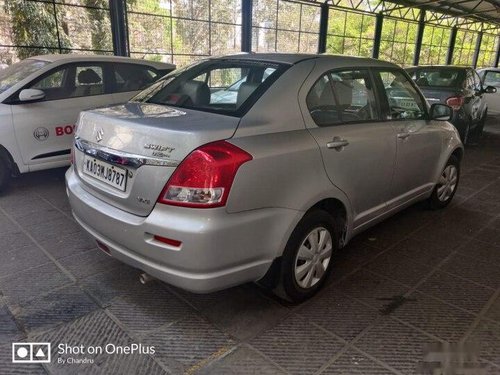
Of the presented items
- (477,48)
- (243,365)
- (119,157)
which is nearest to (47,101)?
(119,157)

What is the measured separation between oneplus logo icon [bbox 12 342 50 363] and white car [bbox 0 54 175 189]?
296 centimetres

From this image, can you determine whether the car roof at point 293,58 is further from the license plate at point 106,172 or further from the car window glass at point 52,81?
the car window glass at point 52,81

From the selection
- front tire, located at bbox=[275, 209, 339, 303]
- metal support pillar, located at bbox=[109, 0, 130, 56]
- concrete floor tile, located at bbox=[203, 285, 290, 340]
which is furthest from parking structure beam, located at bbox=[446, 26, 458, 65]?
concrete floor tile, located at bbox=[203, 285, 290, 340]

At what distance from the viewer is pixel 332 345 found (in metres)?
2.37

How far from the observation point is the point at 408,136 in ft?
11.5

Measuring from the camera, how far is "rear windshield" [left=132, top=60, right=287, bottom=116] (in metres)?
2.53

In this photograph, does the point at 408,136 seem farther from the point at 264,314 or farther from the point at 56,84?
the point at 56,84

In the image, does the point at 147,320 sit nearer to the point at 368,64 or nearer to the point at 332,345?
the point at 332,345

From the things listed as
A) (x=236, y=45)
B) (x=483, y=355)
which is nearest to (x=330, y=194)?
(x=483, y=355)

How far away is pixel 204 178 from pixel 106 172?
73 cm

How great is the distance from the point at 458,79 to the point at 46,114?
23.2 feet

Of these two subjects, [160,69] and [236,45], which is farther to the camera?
[236,45]

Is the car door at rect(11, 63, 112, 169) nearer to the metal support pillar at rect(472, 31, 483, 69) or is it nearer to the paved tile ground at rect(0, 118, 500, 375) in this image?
the paved tile ground at rect(0, 118, 500, 375)

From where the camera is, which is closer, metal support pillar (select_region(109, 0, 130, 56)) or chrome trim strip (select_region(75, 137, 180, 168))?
chrome trim strip (select_region(75, 137, 180, 168))
